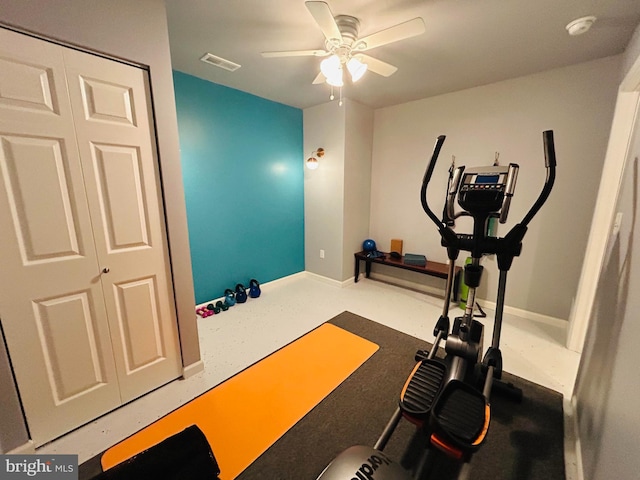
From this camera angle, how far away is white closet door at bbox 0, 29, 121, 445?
124cm

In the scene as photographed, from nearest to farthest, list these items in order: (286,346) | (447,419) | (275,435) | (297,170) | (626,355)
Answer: (626,355)
(447,419)
(275,435)
(286,346)
(297,170)

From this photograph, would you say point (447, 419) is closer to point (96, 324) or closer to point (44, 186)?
point (96, 324)

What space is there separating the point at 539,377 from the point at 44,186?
346 centimetres

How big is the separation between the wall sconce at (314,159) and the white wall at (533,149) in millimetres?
1081

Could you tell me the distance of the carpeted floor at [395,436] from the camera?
1.33 meters

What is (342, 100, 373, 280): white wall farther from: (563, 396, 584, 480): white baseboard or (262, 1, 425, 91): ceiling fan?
(563, 396, 584, 480): white baseboard

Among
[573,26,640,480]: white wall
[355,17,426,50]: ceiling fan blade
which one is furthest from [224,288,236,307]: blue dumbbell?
[573,26,640,480]: white wall

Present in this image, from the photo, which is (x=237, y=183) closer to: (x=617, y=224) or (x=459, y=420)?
(x=459, y=420)

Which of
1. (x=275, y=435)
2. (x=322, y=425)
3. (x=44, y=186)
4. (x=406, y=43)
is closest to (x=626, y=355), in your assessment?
(x=322, y=425)

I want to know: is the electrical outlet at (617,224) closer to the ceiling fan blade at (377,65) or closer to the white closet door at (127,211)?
the ceiling fan blade at (377,65)

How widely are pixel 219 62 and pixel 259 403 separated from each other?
2863 millimetres

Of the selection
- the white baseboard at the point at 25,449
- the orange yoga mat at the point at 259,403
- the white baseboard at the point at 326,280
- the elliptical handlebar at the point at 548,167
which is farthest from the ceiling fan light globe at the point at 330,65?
the white baseboard at the point at 25,449

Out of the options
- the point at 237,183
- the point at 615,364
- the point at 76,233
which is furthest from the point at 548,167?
the point at 237,183

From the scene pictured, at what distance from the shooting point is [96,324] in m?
1.57
